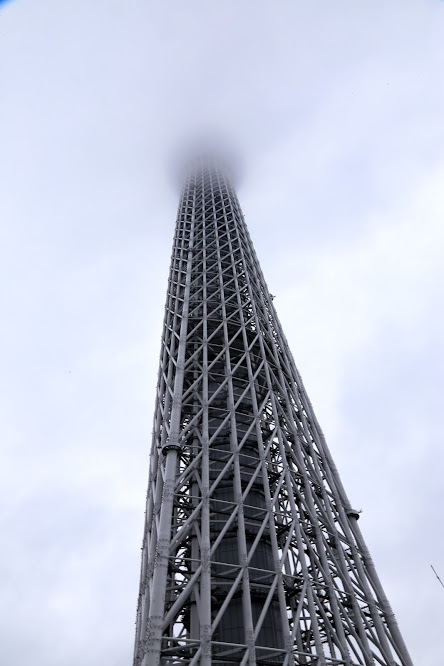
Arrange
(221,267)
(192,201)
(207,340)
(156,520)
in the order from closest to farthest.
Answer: (156,520) < (207,340) < (221,267) < (192,201)

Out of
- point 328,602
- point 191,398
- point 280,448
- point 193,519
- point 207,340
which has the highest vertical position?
point 207,340

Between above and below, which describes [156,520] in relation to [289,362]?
below

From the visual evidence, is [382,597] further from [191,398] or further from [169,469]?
[191,398]

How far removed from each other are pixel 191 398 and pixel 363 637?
16.8m

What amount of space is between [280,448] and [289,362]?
1166cm

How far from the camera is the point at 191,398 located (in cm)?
3366

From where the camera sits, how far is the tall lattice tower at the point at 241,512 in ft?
74.1

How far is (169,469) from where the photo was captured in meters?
27.5

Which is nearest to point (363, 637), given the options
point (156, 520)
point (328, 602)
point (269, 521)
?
point (328, 602)

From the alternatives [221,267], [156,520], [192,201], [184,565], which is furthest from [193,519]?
[192,201]

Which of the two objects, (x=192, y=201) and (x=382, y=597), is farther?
(x=192, y=201)

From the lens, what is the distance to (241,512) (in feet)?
83.6

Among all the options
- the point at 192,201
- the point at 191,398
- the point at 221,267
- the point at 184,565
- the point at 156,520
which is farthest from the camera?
the point at 192,201

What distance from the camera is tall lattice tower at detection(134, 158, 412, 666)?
74.1 feet
